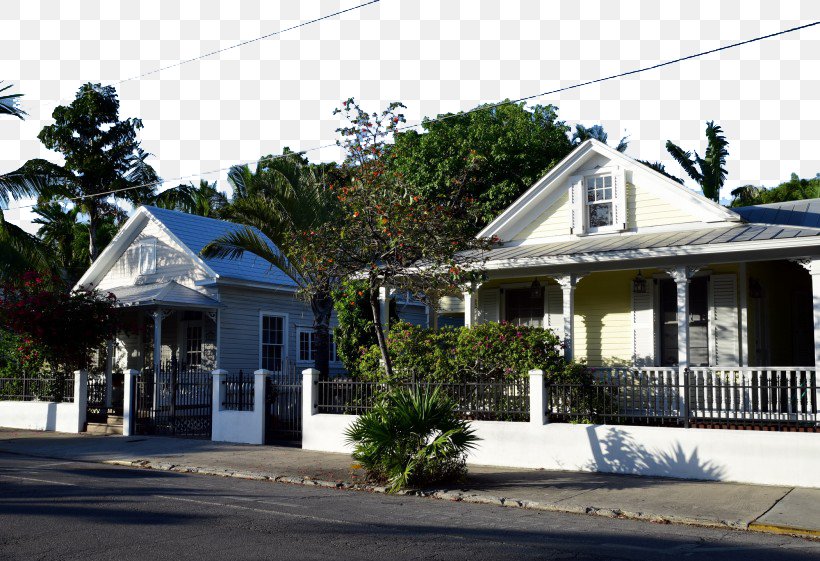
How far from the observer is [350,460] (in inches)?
559

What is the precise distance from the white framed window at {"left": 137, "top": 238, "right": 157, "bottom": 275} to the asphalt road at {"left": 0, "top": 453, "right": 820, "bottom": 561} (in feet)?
46.4

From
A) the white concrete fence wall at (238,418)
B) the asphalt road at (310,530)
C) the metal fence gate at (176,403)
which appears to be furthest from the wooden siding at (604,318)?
the metal fence gate at (176,403)

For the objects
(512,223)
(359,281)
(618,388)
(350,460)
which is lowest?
(350,460)

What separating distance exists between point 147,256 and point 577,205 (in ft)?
46.5

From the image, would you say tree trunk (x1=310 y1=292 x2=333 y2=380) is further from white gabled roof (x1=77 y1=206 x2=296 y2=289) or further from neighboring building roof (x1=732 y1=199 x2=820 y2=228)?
neighboring building roof (x1=732 y1=199 x2=820 y2=228)

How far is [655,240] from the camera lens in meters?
15.7

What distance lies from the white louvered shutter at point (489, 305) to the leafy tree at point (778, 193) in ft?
62.4

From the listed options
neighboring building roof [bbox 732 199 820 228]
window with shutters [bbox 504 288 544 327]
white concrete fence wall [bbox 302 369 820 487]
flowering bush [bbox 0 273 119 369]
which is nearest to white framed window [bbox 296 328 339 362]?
flowering bush [bbox 0 273 119 369]

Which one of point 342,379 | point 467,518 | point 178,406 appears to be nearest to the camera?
point 467,518

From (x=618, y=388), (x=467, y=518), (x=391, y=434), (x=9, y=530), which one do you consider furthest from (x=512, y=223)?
(x=9, y=530)

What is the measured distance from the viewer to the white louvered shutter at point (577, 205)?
17.5m

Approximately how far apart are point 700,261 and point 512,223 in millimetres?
5010

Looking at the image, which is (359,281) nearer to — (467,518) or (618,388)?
(618,388)

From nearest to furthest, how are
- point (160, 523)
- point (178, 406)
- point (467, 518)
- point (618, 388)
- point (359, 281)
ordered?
point (160, 523) < point (467, 518) < point (618, 388) < point (359, 281) < point (178, 406)
